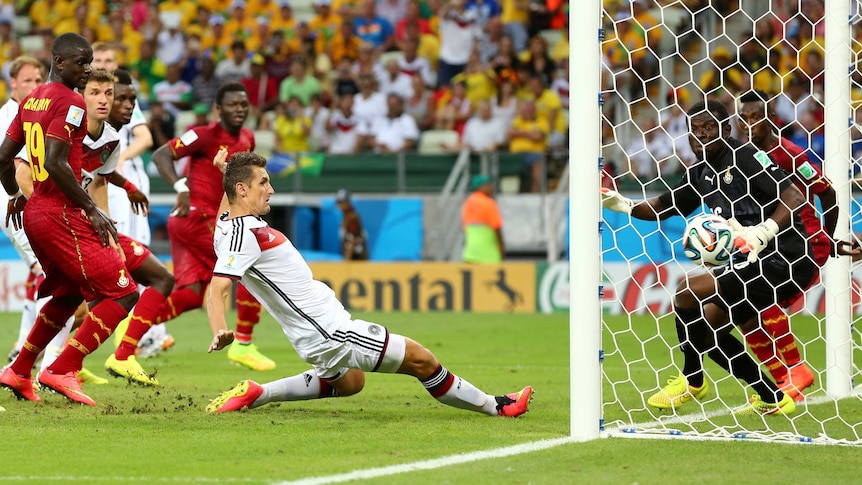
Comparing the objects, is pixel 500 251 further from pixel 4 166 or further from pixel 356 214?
pixel 4 166

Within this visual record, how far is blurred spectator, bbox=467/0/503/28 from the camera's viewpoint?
2125cm

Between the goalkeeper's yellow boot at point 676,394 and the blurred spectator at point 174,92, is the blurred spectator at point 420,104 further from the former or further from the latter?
the goalkeeper's yellow boot at point 676,394

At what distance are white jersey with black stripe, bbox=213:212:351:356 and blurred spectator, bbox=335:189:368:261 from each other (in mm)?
10982

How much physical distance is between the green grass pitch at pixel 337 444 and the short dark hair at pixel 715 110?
72.1 inches

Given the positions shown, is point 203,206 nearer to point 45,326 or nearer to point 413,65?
point 45,326

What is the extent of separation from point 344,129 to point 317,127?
52cm

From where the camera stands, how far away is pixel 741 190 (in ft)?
24.5

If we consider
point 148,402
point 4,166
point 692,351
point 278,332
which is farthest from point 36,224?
point 278,332

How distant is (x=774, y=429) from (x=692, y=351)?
38.5 inches

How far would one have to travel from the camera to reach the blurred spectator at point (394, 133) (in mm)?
19359

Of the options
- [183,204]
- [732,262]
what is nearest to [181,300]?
[183,204]

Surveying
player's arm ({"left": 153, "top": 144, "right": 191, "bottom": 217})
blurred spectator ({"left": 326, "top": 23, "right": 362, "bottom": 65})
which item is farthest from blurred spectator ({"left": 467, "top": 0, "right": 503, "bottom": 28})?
player's arm ({"left": 153, "top": 144, "right": 191, "bottom": 217})

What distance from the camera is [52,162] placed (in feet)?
22.2

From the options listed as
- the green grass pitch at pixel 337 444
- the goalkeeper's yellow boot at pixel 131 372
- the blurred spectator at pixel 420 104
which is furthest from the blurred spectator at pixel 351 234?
the goalkeeper's yellow boot at pixel 131 372
